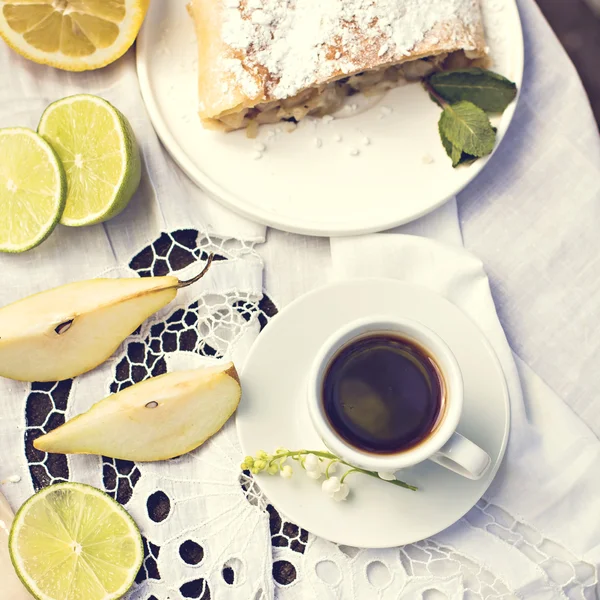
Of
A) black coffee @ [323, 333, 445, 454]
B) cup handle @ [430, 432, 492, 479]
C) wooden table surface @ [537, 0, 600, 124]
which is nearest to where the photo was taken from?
cup handle @ [430, 432, 492, 479]

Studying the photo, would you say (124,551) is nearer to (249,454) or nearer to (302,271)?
(249,454)

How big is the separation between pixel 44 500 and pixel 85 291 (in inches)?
15.9

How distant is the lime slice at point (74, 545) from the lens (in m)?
1.35

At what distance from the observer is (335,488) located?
1.32m

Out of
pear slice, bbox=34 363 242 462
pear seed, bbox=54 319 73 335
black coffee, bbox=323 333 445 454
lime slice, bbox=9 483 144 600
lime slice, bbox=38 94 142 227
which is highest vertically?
lime slice, bbox=38 94 142 227

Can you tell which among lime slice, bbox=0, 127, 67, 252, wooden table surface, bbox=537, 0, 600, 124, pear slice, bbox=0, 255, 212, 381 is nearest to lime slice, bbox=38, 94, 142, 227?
lime slice, bbox=0, 127, 67, 252

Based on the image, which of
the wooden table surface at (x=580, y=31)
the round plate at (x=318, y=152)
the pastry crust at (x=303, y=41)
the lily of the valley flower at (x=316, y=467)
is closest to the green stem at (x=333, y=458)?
the lily of the valley flower at (x=316, y=467)

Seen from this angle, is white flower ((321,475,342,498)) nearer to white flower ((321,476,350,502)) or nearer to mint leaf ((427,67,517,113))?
white flower ((321,476,350,502))

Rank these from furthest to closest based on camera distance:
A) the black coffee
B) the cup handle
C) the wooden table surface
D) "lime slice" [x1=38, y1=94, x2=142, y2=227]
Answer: the wooden table surface
"lime slice" [x1=38, y1=94, x2=142, y2=227]
the black coffee
the cup handle

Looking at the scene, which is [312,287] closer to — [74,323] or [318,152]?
[318,152]

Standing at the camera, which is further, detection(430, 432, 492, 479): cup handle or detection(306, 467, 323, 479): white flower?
detection(306, 467, 323, 479): white flower

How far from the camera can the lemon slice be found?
1.43 m

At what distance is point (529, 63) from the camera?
5.13ft

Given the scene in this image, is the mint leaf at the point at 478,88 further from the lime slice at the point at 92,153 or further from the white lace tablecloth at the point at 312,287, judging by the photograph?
the lime slice at the point at 92,153
